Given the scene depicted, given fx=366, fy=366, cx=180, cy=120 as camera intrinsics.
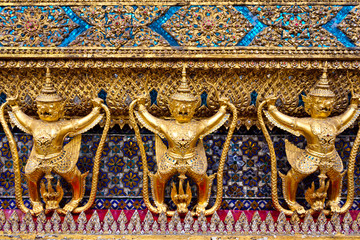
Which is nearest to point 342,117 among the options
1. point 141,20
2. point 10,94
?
point 141,20

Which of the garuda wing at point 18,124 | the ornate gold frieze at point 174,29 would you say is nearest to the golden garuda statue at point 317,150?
the ornate gold frieze at point 174,29

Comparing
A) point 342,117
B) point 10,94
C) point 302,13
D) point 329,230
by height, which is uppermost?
point 302,13

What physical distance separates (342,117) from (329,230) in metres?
0.83

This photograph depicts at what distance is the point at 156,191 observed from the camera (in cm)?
281

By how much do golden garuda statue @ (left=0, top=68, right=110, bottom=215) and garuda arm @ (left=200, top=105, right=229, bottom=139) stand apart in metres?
0.74

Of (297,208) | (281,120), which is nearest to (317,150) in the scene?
(281,120)

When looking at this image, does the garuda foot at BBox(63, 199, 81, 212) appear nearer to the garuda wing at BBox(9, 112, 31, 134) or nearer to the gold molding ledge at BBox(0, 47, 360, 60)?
the garuda wing at BBox(9, 112, 31, 134)

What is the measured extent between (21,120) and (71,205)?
752mm

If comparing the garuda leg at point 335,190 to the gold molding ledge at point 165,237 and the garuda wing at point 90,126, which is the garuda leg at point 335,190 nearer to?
the gold molding ledge at point 165,237

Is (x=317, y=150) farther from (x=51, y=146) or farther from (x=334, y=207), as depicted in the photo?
(x=51, y=146)

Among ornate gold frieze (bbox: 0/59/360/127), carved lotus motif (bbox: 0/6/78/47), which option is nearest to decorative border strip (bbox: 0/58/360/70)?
ornate gold frieze (bbox: 0/59/360/127)

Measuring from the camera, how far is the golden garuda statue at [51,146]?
2.60 m

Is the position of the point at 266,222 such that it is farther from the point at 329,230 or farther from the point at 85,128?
the point at 85,128

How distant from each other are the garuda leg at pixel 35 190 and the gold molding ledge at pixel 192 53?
890 mm
